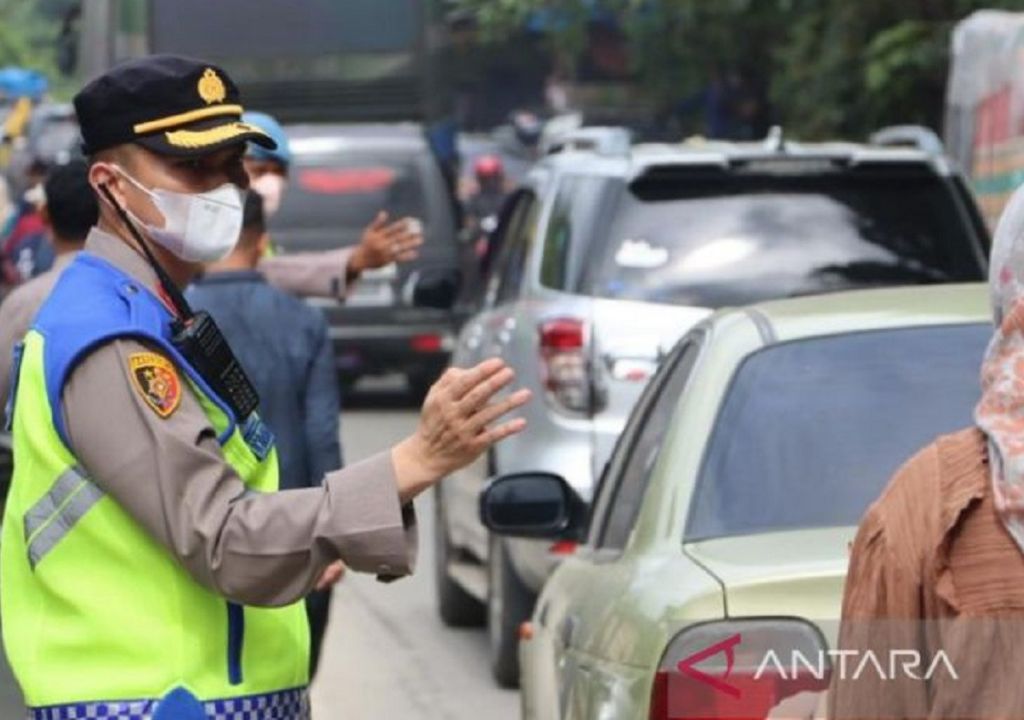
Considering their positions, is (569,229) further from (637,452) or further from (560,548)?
(637,452)

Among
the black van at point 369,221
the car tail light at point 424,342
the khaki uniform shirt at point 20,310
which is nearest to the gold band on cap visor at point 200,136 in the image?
the khaki uniform shirt at point 20,310

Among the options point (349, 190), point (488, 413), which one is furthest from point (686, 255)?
point (349, 190)

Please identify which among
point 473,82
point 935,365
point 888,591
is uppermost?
point 888,591

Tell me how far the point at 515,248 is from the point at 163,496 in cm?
806

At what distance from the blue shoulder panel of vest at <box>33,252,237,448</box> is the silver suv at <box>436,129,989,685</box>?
5.81 meters

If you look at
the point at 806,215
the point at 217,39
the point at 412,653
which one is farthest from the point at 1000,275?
the point at 217,39

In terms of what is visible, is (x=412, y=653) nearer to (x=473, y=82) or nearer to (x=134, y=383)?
(x=134, y=383)

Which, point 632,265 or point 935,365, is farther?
point 632,265

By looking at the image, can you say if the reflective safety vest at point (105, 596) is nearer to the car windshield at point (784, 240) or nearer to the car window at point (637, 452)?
the car window at point (637, 452)

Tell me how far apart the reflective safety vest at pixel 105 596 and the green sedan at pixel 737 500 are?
83cm

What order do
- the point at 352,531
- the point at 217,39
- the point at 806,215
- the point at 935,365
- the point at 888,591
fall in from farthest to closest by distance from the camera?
1. the point at 217,39
2. the point at 806,215
3. the point at 935,365
4. the point at 352,531
5. the point at 888,591

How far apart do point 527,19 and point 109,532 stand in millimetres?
24790

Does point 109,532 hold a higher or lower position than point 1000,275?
lower

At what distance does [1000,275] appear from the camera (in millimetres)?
3453
